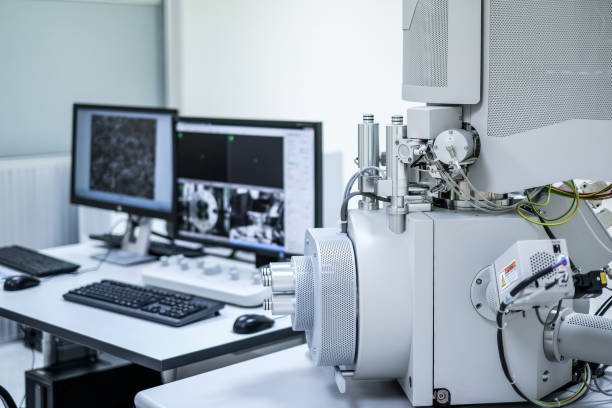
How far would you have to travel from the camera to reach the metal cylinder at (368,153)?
1.35m

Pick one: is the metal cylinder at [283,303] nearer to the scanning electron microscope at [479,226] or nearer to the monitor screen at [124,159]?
the scanning electron microscope at [479,226]

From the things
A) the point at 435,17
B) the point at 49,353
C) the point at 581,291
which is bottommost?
the point at 49,353

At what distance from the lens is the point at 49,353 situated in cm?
224

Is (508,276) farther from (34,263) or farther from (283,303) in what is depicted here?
(34,263)

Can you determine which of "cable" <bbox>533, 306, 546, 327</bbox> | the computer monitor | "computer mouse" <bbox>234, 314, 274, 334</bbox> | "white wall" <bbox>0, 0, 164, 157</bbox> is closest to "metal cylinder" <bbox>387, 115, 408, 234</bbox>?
"cable" <bbox>533, 306, 546, 327</bbox>

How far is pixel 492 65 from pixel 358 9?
193 centimetres

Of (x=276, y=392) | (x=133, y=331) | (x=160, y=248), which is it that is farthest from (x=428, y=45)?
(x=160, y=248)

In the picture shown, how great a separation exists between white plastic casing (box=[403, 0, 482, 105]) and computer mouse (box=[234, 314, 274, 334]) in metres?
0.77

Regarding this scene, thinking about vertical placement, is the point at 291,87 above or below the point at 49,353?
above

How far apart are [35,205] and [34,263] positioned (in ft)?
2.84

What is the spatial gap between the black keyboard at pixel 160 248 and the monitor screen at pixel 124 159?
0.14m

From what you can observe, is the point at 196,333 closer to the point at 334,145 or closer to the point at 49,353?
the point at 49,353

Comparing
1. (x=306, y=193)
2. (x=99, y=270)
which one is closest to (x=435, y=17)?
(x=306, y=193)

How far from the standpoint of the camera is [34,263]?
245 cm
